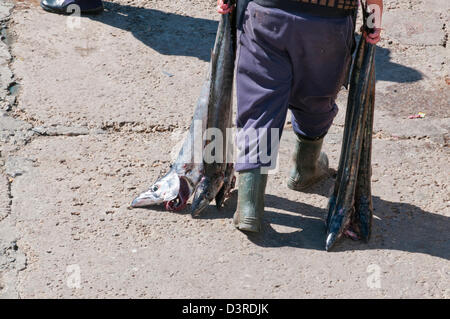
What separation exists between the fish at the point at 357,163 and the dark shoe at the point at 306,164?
1.04ft

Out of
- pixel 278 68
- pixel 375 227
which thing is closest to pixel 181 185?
pixel 278 68

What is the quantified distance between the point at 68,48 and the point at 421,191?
2632 mm

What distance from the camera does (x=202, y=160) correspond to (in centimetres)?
361

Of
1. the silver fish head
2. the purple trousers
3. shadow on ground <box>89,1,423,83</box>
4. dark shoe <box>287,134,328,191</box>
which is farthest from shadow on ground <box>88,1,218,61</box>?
the purple trousers

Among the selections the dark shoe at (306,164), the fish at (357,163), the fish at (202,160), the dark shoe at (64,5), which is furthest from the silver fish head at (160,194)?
the dark shoe at (64,5)

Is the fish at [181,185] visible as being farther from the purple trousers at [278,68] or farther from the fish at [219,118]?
the purple trousers at [278,68]

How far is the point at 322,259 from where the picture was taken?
3.34 meters

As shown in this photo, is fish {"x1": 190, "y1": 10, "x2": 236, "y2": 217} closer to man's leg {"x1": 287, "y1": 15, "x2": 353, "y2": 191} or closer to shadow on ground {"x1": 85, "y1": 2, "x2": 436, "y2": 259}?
shadow on ground {"x1": 85, "y1": 2, "x2": 436, "y2": 259}

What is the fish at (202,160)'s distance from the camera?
11.3 feet

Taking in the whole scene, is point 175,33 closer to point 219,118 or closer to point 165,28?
point 165,28

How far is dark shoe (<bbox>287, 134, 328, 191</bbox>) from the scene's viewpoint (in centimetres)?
373

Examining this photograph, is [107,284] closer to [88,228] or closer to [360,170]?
[88,228]

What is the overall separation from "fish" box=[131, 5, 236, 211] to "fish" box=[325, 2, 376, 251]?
57 centimetres

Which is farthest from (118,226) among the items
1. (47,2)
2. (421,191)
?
A: (47,2)
